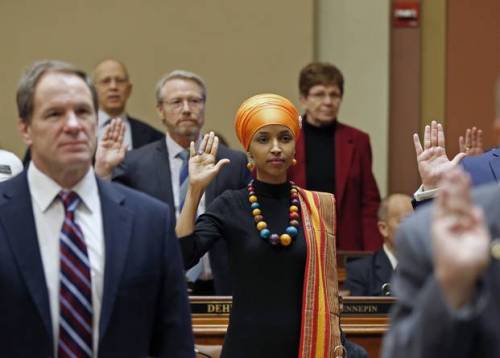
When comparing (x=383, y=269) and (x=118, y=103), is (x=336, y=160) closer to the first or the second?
(x=383, y=269)

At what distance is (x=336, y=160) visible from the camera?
7531 mm

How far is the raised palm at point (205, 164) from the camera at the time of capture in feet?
15.9

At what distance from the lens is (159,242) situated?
367 cm

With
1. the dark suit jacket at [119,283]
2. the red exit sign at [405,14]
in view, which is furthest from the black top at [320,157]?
the dark suit jacket at [119,283]

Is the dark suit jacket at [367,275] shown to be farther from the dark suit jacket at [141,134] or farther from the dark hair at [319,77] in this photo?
the dark suit jacket at [141,134]

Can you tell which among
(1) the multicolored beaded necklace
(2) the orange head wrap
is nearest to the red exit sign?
(2) the orange head wrap

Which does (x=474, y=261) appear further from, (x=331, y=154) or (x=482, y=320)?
(x=331, y=154)

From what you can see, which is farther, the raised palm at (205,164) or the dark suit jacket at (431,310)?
the raised palm at (205,164)

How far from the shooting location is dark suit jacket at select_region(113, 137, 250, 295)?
5957mm

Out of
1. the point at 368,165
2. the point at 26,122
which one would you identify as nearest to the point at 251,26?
the point at 368,165

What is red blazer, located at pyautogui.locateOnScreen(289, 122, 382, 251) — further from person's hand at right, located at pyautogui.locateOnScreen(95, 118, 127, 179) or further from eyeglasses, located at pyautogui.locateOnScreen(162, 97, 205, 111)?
person's hand at right, located at pyautogui.locateOnScreen(95, 118, 127, 179)

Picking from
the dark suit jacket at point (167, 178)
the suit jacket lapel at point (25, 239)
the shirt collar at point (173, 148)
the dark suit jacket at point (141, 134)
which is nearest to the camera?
the suit jacket lapel at point (25, 239)

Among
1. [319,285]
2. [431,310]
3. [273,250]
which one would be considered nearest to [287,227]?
[273,250]

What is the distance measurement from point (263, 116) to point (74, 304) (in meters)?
1.65
